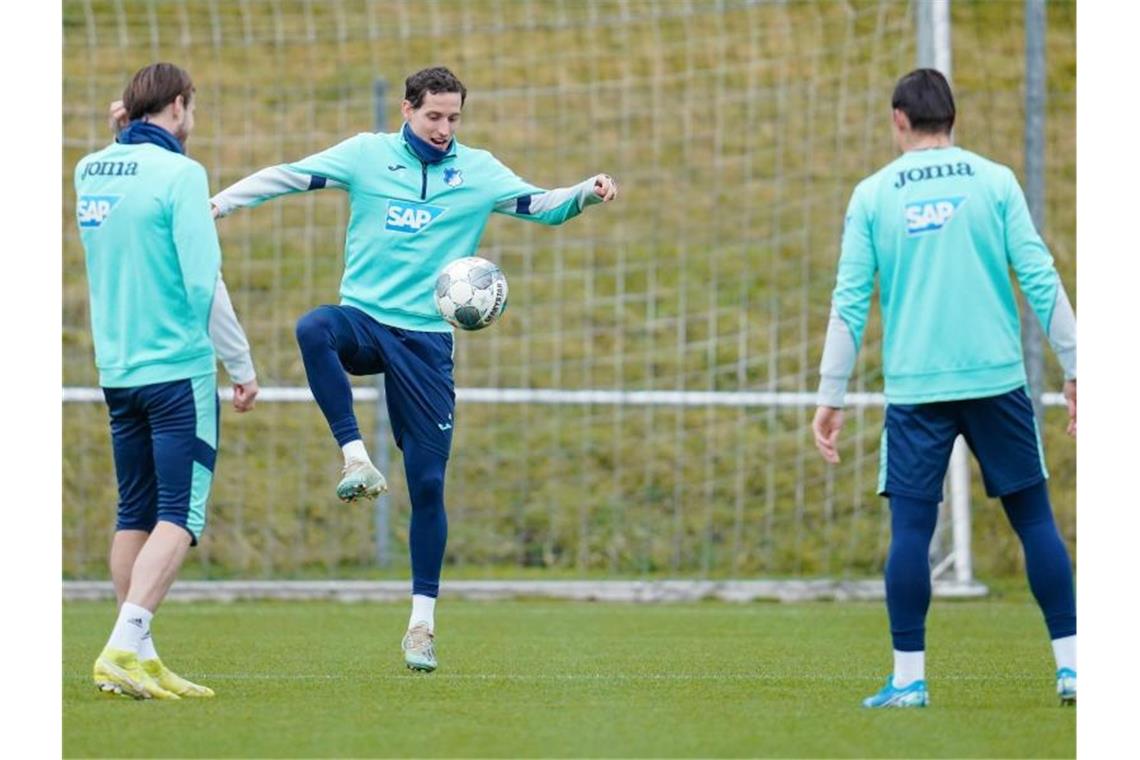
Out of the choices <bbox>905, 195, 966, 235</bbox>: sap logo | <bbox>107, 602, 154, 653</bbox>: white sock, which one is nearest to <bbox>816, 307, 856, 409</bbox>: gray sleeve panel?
<bbox>905, 195, 966, 235</bbox>: sap logo

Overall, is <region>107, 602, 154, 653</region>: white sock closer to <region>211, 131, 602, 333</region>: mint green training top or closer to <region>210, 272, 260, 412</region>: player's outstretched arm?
<region>210, 272, 260, 412</region>: player's outstretched arm

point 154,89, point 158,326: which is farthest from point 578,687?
point 154,89

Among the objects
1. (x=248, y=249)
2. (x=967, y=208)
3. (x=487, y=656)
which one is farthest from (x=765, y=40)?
(x=967, y=208)

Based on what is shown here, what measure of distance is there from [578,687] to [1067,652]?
173 centimetres

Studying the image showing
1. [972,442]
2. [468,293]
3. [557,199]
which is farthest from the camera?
[557,199]

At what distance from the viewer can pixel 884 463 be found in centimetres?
592

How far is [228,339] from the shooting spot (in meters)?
6.15

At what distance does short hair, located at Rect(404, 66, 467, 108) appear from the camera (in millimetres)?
7035

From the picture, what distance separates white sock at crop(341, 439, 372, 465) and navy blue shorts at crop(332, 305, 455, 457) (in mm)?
325

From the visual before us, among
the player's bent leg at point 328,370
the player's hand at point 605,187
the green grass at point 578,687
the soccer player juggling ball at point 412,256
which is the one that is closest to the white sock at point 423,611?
the soccer player juggling ball at point 412,256

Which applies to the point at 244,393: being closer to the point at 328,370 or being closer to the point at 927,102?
the point at 328,370

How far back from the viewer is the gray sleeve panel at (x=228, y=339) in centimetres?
613

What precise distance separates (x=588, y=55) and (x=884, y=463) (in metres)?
9.90

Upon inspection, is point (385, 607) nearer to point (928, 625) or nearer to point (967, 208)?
point (928, 625)
